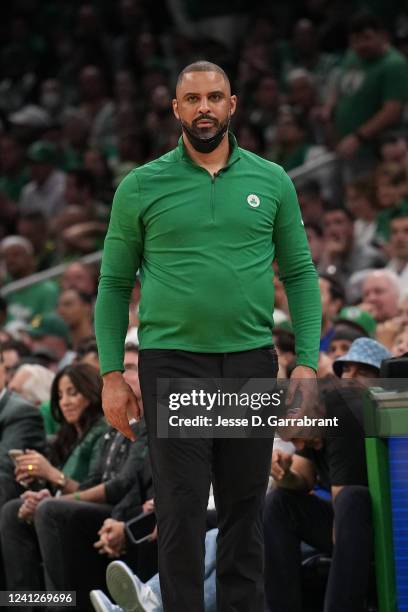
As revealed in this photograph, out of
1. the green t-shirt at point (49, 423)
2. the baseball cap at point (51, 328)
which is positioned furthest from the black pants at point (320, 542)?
the baseball cap at point (51, 328)

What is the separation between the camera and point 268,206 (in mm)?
4484

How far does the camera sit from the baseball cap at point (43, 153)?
1371 cm

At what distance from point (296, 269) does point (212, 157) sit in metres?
0.45

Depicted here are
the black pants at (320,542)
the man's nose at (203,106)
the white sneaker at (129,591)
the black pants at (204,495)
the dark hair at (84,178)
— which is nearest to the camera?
the black pants at (204,495)

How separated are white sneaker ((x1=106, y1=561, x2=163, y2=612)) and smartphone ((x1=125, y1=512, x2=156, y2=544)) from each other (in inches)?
18.3

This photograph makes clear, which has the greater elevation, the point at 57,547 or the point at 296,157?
the point at 296,157

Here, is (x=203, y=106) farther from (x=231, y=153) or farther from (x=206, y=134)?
(x=231, y=153)

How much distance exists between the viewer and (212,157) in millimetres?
4500

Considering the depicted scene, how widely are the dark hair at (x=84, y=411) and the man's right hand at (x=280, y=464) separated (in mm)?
1470

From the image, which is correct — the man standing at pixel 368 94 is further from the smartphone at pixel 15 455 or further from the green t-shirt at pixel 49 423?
the smartphone at pixel 15 455

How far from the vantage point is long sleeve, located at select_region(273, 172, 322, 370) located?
4543 millimetres

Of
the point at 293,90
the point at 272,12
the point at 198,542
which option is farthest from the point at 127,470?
the point at 272,12

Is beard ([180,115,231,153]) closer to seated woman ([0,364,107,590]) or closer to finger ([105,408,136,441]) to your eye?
finger ([105,408,136,441])

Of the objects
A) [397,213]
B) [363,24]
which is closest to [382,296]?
[397,213]
